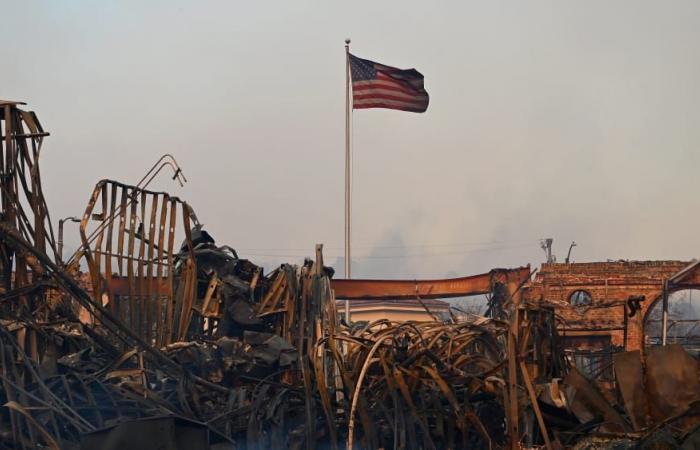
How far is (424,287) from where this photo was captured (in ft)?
60.5

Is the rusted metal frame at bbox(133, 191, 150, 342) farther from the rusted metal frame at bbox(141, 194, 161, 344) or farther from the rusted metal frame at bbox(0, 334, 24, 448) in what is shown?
the rusted metal frame at bbox(0, 334, 24, 448)

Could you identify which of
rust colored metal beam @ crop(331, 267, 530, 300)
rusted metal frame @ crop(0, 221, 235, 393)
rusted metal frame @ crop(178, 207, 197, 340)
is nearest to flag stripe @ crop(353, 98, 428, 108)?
rust colored metal beam @ crop(331, 267, 530, 300)

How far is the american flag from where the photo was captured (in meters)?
20.5

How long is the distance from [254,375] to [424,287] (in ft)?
25.7

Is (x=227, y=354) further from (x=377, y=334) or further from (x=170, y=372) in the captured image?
(x=377, y=334)

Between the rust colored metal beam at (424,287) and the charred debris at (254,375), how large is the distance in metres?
5.33

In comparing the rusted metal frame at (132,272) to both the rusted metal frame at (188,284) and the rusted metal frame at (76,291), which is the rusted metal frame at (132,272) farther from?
the rusted metal frame at (76,291)

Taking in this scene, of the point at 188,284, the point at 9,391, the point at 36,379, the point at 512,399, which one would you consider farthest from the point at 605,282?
the point at 9,391

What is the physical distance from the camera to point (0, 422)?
8.68m

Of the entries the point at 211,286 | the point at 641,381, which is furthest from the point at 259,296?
the point at 641,381

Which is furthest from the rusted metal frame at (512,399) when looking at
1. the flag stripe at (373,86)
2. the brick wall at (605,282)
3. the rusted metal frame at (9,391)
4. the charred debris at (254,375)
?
the brick wall at (605,282)

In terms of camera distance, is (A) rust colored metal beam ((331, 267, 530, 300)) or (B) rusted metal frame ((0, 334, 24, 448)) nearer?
(B) rusted metal frame ((0, 334, 24, 448))

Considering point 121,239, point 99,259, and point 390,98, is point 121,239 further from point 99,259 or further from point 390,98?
point 390,98

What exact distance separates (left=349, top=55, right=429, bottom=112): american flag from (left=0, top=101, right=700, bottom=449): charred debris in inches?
357
